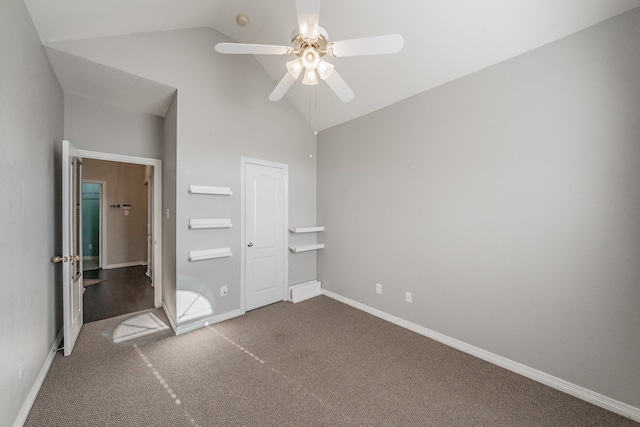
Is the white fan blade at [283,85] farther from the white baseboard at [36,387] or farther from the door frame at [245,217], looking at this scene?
the white baseboard at [36,387]

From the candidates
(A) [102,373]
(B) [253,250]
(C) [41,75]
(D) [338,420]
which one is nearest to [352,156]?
(B) [253,250]

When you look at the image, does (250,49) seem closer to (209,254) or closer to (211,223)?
(211,223)

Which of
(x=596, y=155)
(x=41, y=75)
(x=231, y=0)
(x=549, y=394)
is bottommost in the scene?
(x=549, y=394)

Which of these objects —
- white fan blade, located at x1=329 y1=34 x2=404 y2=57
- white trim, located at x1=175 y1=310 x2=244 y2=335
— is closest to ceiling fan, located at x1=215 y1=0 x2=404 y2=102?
white fan blade, located at x1=329 y1=34 x2=404 y2=57

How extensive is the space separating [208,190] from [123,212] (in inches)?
184

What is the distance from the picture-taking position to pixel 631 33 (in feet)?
5.65

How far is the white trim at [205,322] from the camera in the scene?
2.88 metres

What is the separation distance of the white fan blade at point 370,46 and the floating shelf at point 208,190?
2043 mm

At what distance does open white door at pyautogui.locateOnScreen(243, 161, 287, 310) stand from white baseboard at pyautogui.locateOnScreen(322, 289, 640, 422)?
170cm

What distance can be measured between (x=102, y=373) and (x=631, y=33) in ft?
15.7

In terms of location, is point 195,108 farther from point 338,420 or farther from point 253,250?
point 338,420

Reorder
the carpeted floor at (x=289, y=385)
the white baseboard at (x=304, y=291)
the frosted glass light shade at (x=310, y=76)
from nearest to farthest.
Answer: the carpeted floor at (x=289, y=385), the frosted glass light shade at (x=310, y=76), the white baseboard at (x=304, y=291)

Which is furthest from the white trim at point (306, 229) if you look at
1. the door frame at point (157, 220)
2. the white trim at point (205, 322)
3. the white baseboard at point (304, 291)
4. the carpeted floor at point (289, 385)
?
the door frame at point (157, 220)

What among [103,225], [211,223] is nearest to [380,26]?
[211,223]
